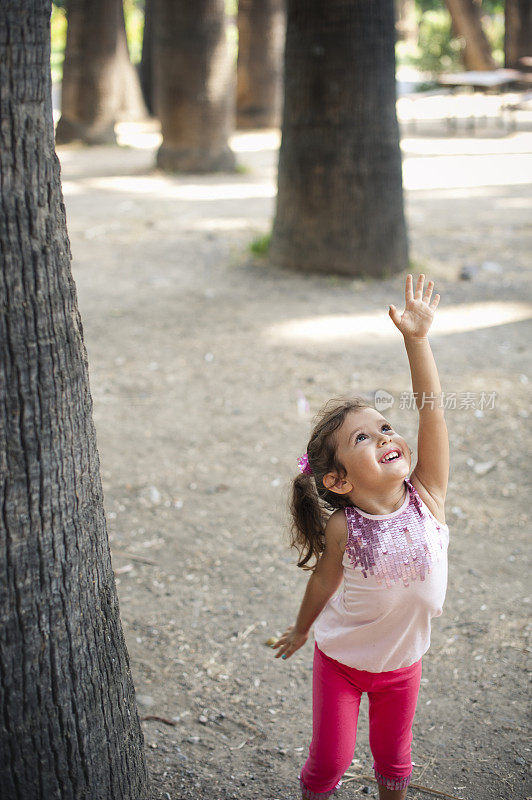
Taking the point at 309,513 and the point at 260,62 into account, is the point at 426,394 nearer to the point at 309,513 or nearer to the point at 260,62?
the point at 309,513

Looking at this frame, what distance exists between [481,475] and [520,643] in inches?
53.6

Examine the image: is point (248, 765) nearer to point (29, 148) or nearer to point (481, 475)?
point (29, 148)

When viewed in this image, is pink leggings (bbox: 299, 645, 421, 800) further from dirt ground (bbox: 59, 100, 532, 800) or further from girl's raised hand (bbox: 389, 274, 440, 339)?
girl's raised hand (bbox: 389, 274, 440, 339)

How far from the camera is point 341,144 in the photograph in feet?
22.9

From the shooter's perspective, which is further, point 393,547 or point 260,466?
point 260,466

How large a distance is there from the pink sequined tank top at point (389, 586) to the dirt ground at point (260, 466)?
2.25ft

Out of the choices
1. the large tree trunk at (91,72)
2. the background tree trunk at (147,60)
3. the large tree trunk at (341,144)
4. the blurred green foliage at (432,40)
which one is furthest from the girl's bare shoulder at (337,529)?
the blurred green foliage at (432,40)

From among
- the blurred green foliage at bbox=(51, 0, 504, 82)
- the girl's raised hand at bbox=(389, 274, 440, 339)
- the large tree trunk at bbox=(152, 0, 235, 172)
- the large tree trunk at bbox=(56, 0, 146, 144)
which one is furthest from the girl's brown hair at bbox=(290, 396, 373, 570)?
the blurred green foliage at bbox=(51, 0, 504, 82)

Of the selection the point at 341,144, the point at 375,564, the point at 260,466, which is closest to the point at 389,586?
the point at 375,564

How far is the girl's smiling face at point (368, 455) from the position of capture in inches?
79.0

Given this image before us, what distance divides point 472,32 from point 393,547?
21.7 meters

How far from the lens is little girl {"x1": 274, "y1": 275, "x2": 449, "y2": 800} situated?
2.04 meters

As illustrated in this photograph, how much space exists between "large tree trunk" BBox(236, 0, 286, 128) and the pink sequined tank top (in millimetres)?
15142

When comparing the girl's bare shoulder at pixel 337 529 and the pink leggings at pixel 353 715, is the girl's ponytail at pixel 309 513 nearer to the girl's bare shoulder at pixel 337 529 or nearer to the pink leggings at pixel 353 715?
the girl's bare shoulder at pixel 337 529
